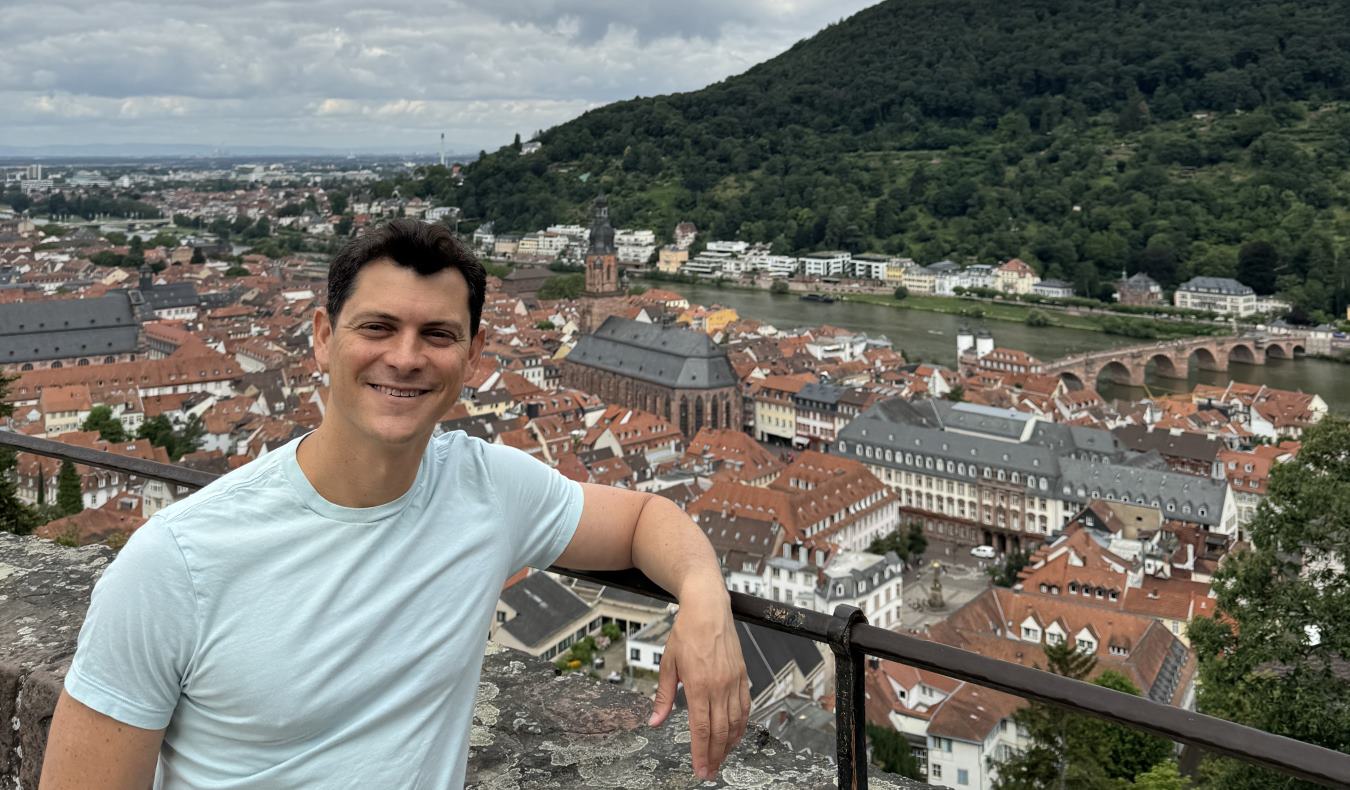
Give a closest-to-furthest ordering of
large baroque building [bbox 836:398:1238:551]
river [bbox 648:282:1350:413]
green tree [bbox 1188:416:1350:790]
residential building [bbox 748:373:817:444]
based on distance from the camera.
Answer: green tree [bbox 1188:416:1350:790] → large baroque building [bbox 836:398:1238:551] → residential building [bbox 748:373:817:444] → river [bbox 648:282:1350:413]

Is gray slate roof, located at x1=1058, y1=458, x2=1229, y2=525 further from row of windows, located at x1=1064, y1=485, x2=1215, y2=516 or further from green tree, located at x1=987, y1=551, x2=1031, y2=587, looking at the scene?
green tree, located at x1=987, y1=551, x2=1031, y2=587

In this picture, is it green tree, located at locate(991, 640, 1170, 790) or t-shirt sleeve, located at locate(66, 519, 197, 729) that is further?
green tree, located at locate(991, 640, 1170, 790)

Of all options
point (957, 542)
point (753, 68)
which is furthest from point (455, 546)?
point (753, 68)

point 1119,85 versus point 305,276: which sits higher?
point 1119,85

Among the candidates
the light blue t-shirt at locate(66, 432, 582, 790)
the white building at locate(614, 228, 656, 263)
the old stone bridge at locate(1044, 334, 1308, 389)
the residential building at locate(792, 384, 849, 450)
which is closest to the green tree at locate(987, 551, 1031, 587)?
the residential building at locate(792, 384, 849, 450)

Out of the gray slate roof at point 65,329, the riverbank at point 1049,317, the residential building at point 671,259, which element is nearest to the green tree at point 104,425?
the gray slate roof at point 65,329

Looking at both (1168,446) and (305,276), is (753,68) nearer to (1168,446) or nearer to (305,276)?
(305,276)

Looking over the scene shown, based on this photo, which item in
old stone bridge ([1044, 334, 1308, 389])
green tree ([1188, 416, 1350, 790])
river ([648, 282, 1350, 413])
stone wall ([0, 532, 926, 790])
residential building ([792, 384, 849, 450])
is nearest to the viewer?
stone wall ([0, 532, 926, 790])

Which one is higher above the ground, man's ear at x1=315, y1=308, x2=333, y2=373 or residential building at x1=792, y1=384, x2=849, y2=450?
man's ear at x1=315, y1=308, x2=333, y2=373
